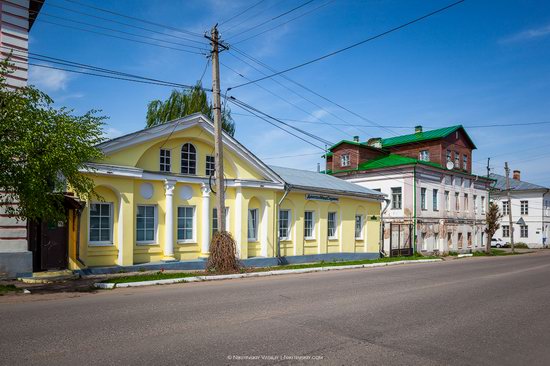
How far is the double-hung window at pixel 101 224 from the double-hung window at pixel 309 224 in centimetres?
1045

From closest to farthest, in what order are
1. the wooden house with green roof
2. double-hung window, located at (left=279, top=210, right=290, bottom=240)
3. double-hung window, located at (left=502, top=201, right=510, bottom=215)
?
double-hung window, located at (left=279, top=210, right=290, bottom=240) < the wooden house with green roof < double-hung window, located at (left=502, top=201, right=510, bottom=215)

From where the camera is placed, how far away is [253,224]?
2030 cm

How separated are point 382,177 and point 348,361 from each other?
30503 millimetres

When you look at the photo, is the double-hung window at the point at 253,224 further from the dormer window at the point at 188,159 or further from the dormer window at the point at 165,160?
the dormer window at the point at 165,160

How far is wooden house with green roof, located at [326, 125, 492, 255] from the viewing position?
32.7 meters

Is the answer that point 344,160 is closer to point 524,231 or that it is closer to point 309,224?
point 309,224

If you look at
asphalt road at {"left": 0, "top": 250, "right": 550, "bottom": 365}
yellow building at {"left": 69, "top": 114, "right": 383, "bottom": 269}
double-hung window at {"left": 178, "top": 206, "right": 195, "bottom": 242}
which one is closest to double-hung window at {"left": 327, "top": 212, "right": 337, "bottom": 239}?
yellow building at {"left": 69, "top": 114, "right": 383, "bottom": 269}

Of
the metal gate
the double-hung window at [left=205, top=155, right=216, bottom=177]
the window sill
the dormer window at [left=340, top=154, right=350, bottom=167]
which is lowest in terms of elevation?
the metal gate

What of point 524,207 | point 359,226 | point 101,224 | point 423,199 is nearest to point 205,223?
point 101,224

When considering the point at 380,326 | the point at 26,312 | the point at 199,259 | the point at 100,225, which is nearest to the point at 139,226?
the point at 100,225

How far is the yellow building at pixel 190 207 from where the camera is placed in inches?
595

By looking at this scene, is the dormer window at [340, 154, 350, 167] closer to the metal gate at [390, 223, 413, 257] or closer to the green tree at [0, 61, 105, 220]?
the metal gate at [390, 223, 413, 257]

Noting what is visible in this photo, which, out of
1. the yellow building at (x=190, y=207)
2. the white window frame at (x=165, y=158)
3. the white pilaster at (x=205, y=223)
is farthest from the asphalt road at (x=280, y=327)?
the white window frame at (x=165, y=158)

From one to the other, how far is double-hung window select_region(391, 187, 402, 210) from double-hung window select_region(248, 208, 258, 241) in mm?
16956
